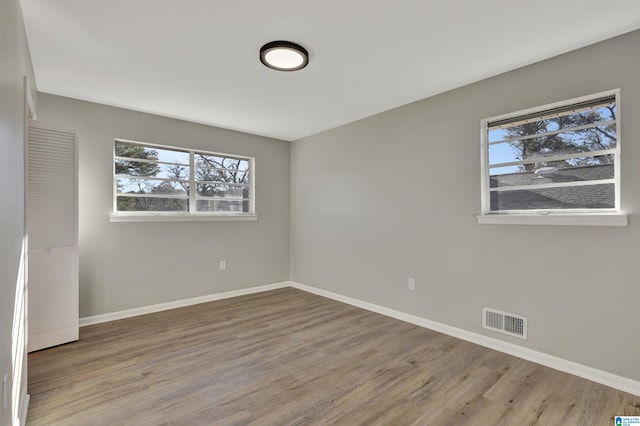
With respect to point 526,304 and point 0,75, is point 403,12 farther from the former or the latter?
point 526,304

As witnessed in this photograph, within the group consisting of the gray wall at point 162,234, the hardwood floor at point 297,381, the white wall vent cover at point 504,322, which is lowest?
the hardwood floor at point 297,381

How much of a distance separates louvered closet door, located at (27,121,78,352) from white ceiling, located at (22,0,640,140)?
0.69 meters

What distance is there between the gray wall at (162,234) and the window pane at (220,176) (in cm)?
25

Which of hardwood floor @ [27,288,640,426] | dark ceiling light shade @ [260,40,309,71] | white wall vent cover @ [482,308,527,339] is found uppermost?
dark ceiling light shade @ [260,40,309,71]

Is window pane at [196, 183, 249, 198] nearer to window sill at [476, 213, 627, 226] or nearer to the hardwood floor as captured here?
the hardwood floor

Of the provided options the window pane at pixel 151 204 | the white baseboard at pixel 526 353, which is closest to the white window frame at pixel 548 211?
the white baseboard at pixel 526 353

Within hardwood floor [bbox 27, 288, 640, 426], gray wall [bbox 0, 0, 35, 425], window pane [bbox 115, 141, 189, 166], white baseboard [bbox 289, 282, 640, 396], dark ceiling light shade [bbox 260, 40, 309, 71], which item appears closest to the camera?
gray wall [bbox 0, 0, 35, 425]

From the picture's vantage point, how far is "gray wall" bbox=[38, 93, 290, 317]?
343cm

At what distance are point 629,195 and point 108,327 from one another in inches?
188

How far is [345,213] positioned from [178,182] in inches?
90.3

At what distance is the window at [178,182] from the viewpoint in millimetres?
3750

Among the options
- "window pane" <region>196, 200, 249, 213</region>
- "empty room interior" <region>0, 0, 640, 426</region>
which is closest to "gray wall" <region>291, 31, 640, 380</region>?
"empty room interior" <region>0, 0, 640, 426</region>

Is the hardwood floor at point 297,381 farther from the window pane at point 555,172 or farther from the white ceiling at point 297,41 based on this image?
the white ceiling at point 297,41

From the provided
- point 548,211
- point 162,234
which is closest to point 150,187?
point 162,234
